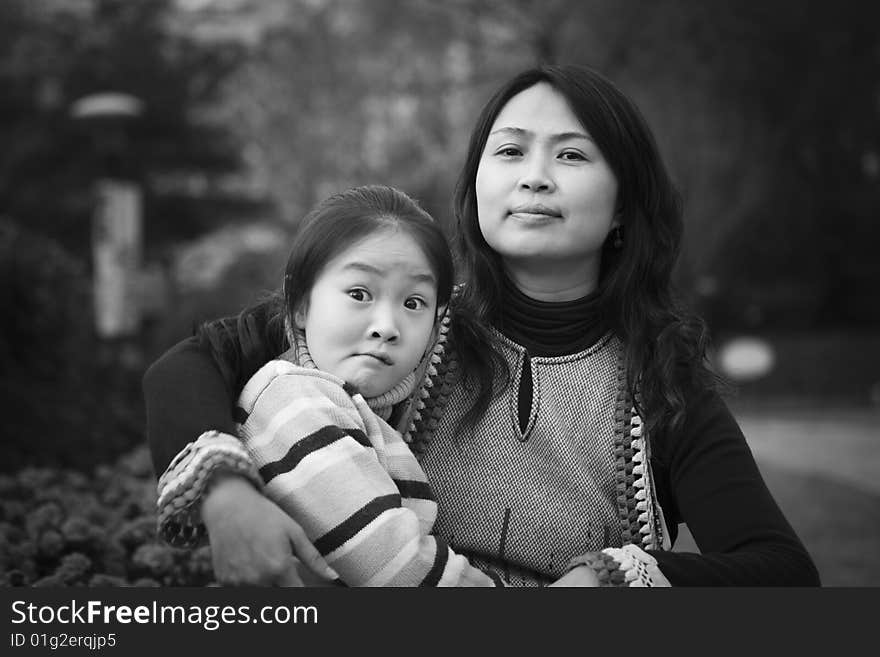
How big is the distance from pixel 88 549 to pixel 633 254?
162 centimetres

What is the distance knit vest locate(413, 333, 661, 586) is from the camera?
87.5 inches

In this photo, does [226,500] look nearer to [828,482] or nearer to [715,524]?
[715,524]

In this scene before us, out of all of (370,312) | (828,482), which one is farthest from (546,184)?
(828,482)

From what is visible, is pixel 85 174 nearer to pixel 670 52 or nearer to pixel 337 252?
pixel 670 52

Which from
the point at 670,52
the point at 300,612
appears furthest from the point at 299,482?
the point at 670,52

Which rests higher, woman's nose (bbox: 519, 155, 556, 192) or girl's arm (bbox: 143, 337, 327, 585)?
woman's nose (bbox: 519, 155, 556, 192)

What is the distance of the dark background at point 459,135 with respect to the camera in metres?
13.5

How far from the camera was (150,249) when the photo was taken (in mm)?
18312

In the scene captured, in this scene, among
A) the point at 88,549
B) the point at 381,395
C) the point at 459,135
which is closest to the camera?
the point at 381,395

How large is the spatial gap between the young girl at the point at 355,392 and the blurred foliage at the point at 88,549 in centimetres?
84

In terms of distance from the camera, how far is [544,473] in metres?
2.27

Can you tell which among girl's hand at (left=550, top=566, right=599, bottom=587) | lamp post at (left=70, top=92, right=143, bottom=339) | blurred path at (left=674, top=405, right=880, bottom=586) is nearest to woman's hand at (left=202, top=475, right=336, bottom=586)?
girl's hand at (left=550, top=566, right=599, bottom=587)

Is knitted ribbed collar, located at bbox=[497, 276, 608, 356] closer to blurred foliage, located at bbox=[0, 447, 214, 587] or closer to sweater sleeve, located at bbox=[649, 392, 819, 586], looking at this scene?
sweater sleeve, located at bbox=[649, 392, 819, 586]

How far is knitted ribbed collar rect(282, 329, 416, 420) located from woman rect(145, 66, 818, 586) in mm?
119
